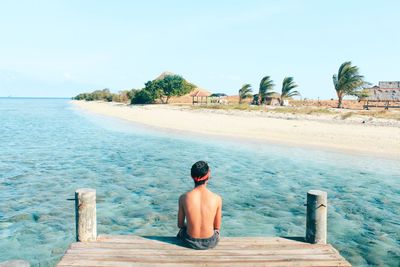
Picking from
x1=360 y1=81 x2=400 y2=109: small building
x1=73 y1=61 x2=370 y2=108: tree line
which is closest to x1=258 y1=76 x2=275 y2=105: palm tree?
x1=73 y1=61 x2=370 y2=108: tree line

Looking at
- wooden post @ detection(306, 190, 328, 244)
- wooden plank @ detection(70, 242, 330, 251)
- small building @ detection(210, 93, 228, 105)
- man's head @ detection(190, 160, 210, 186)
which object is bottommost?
wooden plank @ detection(70, 242, 330, 251)

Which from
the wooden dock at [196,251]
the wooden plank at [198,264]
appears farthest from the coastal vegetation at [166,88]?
the wooden plank at [198,264]

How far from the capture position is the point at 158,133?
27.4 metres

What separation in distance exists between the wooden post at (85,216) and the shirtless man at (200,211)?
4.44 ft

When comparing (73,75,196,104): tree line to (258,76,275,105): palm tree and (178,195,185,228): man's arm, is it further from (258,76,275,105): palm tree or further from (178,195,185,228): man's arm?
(178,195,185,228): man's arm

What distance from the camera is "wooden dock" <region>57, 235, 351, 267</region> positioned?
425 cm

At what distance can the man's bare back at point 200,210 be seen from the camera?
445cm

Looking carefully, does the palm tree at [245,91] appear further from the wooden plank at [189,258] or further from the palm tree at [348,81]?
the wooden plank at [189,258]

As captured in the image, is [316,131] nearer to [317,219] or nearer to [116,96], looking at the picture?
[317,219]

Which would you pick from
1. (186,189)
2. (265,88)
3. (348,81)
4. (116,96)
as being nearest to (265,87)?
(265,88)

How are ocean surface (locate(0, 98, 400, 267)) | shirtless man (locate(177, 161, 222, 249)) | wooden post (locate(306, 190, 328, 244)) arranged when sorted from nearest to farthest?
shirtless man (locate(177, 161, 222, 249)) → wooden post (locate(306, 190, 328, 244)) → ocean surface (locate(0, 98, 400, 267))

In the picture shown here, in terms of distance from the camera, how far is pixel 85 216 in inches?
195

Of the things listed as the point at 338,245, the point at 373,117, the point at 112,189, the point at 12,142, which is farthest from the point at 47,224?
the point at 373,117

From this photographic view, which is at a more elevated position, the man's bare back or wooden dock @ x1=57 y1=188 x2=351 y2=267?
the man's bare back
